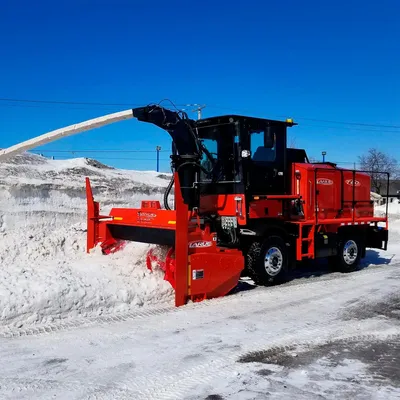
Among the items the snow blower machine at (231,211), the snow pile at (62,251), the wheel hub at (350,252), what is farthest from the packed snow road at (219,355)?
the wheel hub at (350,252)

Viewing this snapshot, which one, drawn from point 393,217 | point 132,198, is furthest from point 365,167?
point 132,198

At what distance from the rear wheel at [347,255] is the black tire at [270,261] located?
1.93 meters

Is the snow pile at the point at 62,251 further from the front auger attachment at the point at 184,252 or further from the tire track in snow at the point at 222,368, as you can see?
the tire track in snow at the point at 222,368

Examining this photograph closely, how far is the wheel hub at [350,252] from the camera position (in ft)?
33.3

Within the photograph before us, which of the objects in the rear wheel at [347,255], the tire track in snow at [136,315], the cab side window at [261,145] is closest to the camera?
the tire track in snow at [136,315]

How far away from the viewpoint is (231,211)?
8.06 meters

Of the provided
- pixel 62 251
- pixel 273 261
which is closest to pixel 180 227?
pixel 273 261

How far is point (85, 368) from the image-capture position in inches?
171

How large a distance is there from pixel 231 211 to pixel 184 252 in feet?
5.63

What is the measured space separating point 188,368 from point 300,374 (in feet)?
3.43

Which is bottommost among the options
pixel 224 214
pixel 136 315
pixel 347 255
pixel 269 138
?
pixel 136 315

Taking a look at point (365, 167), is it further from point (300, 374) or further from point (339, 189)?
point (300, 374)

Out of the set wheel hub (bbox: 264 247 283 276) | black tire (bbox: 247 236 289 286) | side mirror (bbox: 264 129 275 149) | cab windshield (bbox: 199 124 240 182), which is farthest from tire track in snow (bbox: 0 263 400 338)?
side mirror (bbox: 264 129 275 149)

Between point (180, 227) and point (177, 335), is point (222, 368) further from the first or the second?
point (180, 227)
